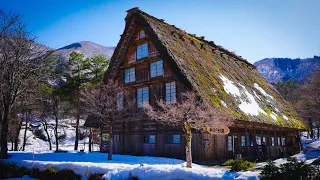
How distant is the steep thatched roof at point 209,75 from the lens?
21.0 m

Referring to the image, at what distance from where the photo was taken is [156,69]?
2389 cm

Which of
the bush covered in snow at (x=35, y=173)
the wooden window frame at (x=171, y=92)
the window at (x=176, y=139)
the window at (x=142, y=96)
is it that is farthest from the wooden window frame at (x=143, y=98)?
the bush covered in snow at (x=35, y=173)

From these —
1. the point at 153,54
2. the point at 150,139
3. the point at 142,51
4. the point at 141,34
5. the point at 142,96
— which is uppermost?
the point at 141,34

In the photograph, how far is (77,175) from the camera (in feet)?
46.3

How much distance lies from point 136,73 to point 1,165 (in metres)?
13.4

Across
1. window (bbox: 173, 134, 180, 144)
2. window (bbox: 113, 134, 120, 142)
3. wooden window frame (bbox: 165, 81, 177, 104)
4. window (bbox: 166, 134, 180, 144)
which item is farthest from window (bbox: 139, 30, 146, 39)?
window (bbox: 173, 134, 180, 144)

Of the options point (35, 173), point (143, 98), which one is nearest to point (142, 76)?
point (143, 98)

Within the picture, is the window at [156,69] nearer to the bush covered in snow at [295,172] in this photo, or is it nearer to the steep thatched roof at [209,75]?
Answer: the steep thatched roof at [209,75]

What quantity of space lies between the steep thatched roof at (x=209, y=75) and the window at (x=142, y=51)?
1.46 metres

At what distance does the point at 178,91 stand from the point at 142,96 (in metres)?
4.47

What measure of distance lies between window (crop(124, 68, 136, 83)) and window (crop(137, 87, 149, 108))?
1.57m

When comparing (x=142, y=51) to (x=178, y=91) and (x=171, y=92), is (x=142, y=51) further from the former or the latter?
(x=178, y=91)

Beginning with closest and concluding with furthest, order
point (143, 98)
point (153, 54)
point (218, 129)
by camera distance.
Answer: point (218, 129) → point (153, 54) → point (143, 98)

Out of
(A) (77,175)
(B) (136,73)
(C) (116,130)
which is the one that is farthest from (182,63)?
(A) (77,175)
